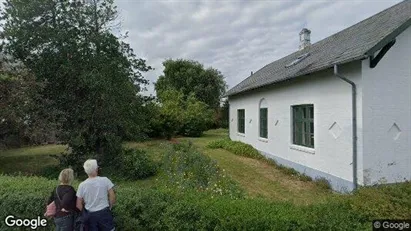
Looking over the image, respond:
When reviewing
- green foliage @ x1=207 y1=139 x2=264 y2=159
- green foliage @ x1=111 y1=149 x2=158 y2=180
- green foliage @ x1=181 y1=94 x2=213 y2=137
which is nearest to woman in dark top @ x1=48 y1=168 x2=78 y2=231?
green foliage @ x1=111 y1=149 x2=158 y2=180

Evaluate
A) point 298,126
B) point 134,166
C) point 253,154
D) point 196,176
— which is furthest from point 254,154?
point 196,176

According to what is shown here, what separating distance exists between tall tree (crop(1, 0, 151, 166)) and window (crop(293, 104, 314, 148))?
642 centimetres

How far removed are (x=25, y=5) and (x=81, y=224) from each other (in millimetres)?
9811

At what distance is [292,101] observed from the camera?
1186cm

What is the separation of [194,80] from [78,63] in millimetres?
30569

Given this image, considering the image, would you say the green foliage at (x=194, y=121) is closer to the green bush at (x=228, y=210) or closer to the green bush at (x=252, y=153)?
the green bush at (x=252, y=153)

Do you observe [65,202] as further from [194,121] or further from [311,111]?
[194,121]

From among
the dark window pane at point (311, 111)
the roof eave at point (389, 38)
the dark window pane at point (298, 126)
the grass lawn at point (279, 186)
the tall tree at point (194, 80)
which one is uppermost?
the tall tree at point (194, 80)

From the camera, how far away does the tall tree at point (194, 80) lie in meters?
40.9

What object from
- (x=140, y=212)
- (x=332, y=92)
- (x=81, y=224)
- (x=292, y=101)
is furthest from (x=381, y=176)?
(x=81, y=224)

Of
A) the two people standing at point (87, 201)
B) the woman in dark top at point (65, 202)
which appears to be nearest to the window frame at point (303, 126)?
the two people standing at point (87, 201)

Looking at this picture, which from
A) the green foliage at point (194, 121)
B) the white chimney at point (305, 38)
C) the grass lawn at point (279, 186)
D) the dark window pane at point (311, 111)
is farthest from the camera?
the green foliage at point (194, 121)

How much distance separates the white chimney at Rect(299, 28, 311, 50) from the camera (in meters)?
19.0

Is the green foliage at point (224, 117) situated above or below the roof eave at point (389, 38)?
below
